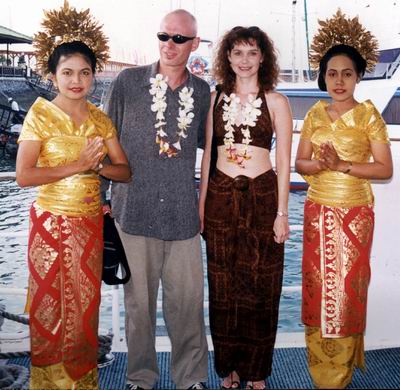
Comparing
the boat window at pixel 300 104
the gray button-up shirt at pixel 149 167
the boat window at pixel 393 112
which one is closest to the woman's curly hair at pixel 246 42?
the gray button-up shirt at pixel 149 167

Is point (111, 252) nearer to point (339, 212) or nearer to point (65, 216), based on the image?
point (65, 216)

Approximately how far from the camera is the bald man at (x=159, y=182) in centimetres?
235

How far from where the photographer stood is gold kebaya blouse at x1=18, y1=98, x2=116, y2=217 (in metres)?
2.07

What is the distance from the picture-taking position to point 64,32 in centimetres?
220

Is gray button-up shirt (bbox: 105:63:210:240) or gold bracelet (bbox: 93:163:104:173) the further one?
gray button-up shirt (bbox: 105:63:210:240)

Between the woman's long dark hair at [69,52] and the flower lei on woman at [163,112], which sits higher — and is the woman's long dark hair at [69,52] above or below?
above

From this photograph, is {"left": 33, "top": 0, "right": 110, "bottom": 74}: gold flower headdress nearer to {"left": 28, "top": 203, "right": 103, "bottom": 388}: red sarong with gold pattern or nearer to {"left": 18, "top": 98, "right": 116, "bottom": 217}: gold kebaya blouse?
{"left": 18, "top": 98, "right": 116, "bottom": 217}: gold kebaya blouse

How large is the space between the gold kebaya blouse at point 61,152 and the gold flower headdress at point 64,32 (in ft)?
0.63

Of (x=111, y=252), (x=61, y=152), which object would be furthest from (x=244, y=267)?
(x=61, y=152)

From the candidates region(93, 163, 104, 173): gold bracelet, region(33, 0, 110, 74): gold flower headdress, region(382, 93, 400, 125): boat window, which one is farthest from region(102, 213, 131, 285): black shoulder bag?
region(382, 93, 400, 125): boat window

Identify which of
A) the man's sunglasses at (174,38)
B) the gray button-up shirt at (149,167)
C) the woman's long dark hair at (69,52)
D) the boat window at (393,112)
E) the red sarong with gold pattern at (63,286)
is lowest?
the red sarong with gold pattern at (63,286)

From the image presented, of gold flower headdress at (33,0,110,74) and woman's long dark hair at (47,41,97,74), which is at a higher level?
gold flower headdress at (33,0,110,74)

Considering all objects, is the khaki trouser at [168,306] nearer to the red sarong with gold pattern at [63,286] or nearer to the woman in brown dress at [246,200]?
the woman in brown dress at [246,200]

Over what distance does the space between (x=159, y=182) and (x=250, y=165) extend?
1.18 ft
